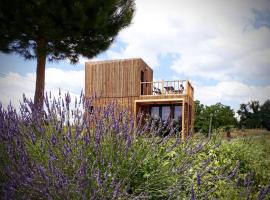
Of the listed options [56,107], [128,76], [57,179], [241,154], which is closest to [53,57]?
[128,76]

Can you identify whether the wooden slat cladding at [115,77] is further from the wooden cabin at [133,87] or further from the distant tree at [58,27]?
the distant tree at [58,27]

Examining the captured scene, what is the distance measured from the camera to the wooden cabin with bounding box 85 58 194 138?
14.8 m

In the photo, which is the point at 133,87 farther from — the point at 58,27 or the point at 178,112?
the point at 58,27

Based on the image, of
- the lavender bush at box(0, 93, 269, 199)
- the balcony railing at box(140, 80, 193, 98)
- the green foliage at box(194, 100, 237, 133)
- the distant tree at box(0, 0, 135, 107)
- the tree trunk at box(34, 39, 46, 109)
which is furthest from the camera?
the green foliage at box(194, 100, 237, 133)

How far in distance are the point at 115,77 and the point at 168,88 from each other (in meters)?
2.97

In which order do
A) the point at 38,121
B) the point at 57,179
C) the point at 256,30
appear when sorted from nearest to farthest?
the point at 57,179, the point at 38,121, the point at 256,30

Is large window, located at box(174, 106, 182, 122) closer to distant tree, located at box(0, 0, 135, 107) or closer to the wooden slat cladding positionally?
the wooden slat cladding

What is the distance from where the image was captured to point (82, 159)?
77.5 inches

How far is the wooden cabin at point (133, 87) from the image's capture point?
14789mm

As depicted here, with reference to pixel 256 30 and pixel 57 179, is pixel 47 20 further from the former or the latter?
pixel 57 179

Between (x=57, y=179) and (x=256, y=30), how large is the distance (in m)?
4.27

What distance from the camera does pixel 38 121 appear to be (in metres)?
2.52

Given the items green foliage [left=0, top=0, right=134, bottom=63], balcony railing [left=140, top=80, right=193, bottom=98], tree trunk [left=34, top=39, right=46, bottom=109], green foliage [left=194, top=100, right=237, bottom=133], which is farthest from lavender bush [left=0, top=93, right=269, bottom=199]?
green foliage [left=194, top=100, right=237, bottom=133]

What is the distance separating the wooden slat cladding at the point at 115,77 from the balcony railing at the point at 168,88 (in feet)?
1.98
